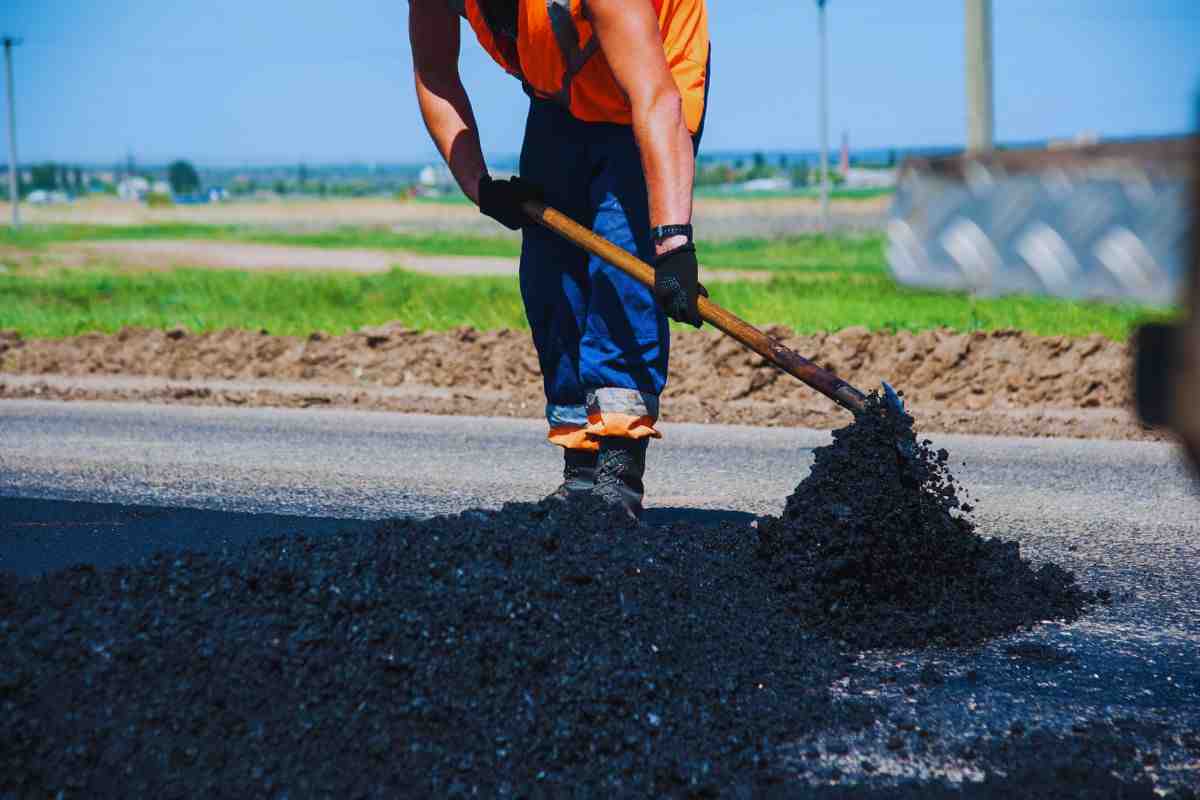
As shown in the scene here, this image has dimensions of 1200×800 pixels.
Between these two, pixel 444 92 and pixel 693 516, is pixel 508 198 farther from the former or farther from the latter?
→ pixel 693 516

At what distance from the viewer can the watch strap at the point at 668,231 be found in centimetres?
364

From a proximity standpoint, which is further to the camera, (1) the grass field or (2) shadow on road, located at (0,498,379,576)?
(1) the grass field

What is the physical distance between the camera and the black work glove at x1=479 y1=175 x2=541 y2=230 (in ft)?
13.1

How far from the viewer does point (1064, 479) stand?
557 centimetres

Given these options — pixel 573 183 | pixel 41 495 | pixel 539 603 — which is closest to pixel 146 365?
pixel 41 495

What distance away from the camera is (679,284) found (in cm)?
359

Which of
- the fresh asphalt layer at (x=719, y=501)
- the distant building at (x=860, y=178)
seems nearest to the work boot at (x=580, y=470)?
the fresh asphalt layer at (x=719, y=501)

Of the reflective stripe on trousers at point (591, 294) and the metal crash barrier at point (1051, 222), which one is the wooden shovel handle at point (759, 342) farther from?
the metal crash barrier at point (1051, 222)

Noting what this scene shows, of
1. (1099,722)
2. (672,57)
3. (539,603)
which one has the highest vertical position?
(672,57)

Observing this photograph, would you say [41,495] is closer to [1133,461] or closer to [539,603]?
[539,603]

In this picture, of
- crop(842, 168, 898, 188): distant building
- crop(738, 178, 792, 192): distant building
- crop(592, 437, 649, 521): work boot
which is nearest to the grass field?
crop(592, 437, 649, 521): work boot

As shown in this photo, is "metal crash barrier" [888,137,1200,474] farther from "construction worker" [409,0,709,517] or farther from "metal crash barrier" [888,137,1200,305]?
"construction worker" [409,0,709,517]

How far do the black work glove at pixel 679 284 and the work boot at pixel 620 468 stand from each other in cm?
45

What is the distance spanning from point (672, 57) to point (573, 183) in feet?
1.61
